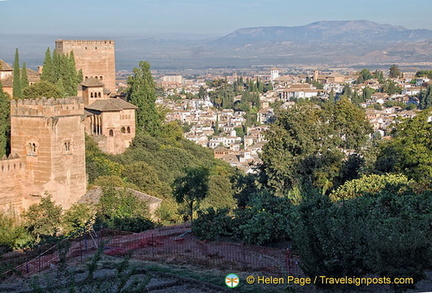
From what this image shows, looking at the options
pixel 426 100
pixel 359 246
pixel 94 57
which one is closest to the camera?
pixel 359 246

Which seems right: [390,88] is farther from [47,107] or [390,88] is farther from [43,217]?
[43,217]

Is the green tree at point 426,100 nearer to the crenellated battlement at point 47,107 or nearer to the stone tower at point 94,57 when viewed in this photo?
the stone tower at point 94,57

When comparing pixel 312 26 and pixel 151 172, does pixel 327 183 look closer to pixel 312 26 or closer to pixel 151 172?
pixel 151 172

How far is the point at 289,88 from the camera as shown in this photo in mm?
105500

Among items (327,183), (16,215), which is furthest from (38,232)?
(327,183)

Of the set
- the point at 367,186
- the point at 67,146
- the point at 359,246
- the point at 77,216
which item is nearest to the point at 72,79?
the point at 67,146

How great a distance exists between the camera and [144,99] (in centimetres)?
2733

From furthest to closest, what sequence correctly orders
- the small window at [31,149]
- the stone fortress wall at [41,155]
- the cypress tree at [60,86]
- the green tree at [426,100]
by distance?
the green tree at [426,100] < the cypress tree at [60,86] < the small window at [31,149] < the stone fortress wall at [41,155]

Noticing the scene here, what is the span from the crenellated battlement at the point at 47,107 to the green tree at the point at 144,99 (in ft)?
32.0

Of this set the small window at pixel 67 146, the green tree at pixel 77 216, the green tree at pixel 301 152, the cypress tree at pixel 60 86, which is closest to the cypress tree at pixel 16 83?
the cypress tree at pixel 60 86

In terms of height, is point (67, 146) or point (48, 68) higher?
point (48, 68)

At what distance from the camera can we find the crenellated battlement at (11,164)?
54.7 ft

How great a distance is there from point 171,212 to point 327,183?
418 centimetres

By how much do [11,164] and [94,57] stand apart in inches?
658
